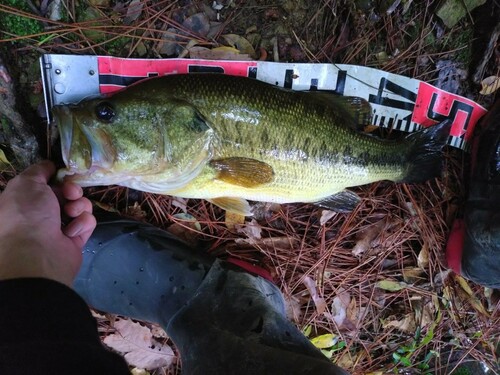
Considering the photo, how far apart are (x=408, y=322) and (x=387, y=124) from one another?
5.03ft

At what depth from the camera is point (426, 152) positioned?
269cm

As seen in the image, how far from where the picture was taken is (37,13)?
92.4 inches

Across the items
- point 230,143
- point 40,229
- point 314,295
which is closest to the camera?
point 40,229

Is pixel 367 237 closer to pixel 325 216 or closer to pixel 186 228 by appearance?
pixel 325 216

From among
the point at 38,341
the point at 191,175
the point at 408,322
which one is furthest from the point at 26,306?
the point at 408,322

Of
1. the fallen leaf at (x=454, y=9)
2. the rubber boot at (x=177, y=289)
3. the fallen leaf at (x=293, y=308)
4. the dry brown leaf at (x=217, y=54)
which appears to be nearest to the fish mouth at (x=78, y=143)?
the rubber boot at (x=177, y=289)

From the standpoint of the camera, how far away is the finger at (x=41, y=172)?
2055 millimetres

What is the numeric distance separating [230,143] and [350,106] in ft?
2.71

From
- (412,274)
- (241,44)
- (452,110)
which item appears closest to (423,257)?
(412,274)

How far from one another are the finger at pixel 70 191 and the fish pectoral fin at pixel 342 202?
1452 millimetres

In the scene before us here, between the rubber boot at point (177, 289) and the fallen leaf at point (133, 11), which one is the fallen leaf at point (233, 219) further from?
the fallen leaf at point (133, 11)

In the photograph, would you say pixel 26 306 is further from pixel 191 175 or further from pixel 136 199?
pixel 136 199

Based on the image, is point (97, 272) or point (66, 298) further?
point (97, 272)

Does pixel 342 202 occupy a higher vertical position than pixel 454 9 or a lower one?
lower
